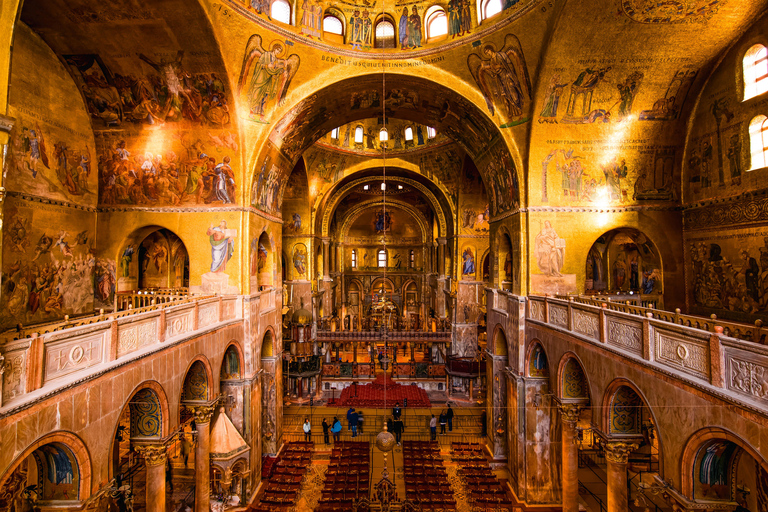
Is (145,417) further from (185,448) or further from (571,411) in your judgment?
(571,411)

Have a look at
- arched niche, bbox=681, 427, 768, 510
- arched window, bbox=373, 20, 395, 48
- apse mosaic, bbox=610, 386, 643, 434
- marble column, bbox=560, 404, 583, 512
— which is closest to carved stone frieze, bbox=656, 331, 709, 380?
arched niche, bbox=681, 427, 768, 510

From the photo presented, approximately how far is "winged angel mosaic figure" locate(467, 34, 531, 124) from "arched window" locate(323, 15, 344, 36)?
499 centimetres

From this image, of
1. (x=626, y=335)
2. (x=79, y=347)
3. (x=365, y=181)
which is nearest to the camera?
(x=79, y=347)

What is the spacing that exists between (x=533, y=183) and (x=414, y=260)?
97.0ft

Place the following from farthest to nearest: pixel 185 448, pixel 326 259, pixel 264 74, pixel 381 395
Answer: pixel 326 259, pixel 381 395, pixel 185 448, pixel 264 74

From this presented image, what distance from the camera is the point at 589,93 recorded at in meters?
13.6

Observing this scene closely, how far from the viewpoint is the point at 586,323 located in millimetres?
10508

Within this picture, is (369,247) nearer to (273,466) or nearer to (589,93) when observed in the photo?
(273,466)

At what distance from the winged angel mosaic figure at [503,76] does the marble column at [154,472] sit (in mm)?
14780

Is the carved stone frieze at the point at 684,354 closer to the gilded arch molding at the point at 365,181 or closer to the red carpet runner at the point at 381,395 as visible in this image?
the red carpet runner at the point at 381,395

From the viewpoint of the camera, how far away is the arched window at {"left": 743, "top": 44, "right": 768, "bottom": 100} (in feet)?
35.6

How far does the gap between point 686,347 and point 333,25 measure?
15.0m

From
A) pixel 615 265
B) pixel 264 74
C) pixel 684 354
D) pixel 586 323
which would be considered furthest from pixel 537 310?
pixel 264 74

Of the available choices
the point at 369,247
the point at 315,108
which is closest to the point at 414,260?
the point at 369,247
